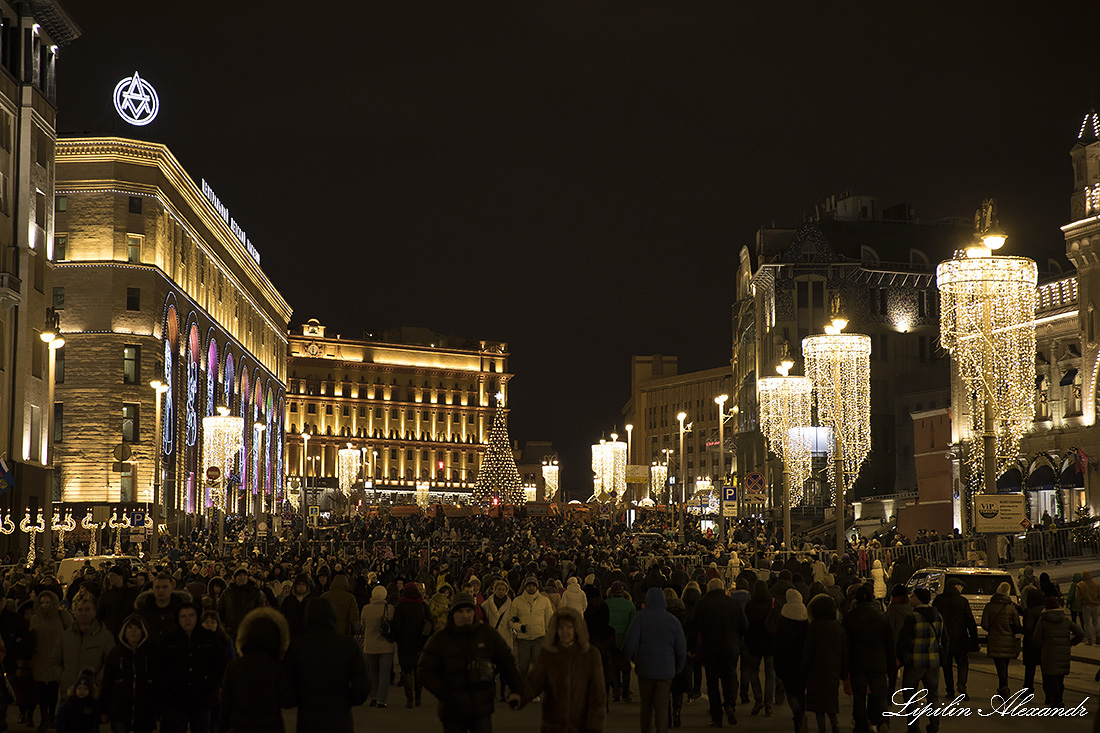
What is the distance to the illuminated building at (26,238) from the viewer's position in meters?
43.9

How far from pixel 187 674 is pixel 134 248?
199 feet

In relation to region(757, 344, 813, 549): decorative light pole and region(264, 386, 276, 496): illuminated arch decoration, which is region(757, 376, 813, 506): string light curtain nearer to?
region(757, 344, 813, 549): decorative light pole

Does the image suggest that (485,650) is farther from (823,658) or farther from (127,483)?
(127,483)

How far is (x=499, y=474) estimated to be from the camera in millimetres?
114875

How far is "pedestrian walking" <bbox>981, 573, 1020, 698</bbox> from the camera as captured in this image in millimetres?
16797

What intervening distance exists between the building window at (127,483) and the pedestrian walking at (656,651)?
186 feet

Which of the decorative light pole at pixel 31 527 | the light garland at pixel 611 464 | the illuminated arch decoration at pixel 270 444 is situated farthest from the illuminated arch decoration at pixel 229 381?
the decorative light pole at pixel 31 527

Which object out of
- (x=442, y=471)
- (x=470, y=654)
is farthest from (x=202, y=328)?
(x=442, y=471)

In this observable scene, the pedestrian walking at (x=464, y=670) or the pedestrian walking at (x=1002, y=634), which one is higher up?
the pedestrian walking at (x=464, y=670)

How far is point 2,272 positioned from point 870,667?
35428 millimetres

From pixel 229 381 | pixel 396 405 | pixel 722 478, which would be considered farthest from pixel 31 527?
pixel 396 405

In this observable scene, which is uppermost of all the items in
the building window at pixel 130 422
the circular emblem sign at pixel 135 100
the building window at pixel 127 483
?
the circular emblem sign at pixel 135 100

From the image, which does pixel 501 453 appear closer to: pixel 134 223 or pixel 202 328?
pixel 202 328

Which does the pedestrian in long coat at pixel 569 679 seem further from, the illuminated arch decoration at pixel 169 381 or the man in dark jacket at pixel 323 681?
the illuminated arch decoration at pixel 169 381
